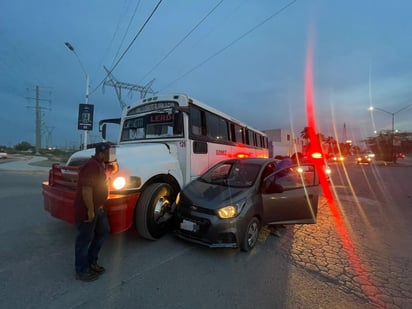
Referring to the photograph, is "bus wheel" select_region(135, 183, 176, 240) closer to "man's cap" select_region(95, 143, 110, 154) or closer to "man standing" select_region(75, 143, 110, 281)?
"man standing" select_region(75, 143, 110, 281)

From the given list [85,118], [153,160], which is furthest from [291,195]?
[85,118]

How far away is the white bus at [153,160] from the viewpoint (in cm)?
433

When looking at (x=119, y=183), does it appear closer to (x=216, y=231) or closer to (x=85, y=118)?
(x=216, y=231)

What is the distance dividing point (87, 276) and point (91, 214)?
845mm

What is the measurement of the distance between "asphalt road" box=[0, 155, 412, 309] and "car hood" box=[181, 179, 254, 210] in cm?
81

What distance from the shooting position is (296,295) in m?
3.17

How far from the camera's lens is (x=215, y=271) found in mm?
3748

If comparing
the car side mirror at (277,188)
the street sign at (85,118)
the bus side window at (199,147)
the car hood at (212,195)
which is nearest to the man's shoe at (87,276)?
the car hood at (212,195)

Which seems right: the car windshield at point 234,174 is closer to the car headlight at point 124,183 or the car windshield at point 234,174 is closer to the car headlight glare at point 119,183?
the car headlight at point 124,183

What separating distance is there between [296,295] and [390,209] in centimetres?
656

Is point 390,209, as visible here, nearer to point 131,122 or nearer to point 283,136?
point 131,122

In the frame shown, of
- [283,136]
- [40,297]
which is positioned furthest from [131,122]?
[283,136]

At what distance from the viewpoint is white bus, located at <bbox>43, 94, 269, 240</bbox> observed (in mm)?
4328

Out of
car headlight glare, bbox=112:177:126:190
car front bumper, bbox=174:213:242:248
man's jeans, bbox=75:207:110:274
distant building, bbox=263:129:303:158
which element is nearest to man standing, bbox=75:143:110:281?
man's jeans, bbox=75:207:110:274
